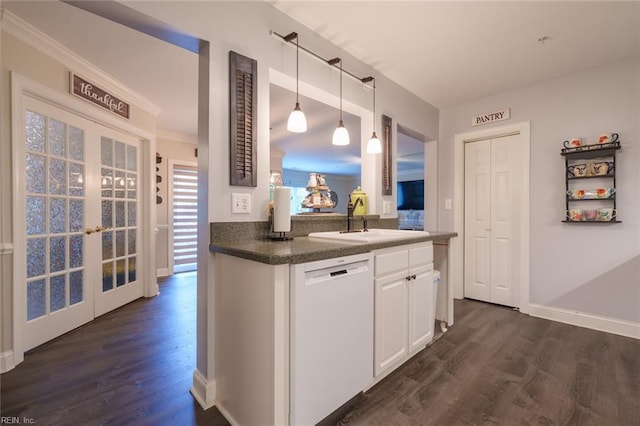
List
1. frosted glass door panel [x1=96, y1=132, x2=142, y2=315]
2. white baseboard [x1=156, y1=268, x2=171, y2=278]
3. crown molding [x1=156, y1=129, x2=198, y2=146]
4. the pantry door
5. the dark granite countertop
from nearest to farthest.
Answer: the dark granite countertop → frosted glass door panel [x1=96, y1=132, x2=142, y2=315] → the pantry door → crown molding [x1=156, y1=129, x2=198, y2=146] → white baseboard [x1=156, y1=268, x2=171, y2=278]

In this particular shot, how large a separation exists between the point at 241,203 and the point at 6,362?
196cm

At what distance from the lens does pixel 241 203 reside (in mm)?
1684

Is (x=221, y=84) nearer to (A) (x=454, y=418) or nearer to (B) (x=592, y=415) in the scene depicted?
(A) (x=454, y=418)

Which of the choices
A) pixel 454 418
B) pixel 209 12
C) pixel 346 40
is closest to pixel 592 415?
pixel 454 418

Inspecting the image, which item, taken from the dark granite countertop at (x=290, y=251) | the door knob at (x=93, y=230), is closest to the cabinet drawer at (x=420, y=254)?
the dark granite countertop at (x=290, y=251)

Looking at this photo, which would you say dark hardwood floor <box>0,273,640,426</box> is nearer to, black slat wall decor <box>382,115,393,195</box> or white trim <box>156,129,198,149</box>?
black slat wall decor <box>382,115,393,195</box>

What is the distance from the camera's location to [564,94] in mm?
2844

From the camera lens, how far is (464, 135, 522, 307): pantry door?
10.4 ft

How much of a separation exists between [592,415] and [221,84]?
269 cm

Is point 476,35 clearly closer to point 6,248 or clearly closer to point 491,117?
point 491,117

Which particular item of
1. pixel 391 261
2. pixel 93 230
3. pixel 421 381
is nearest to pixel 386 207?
pixel 391 261

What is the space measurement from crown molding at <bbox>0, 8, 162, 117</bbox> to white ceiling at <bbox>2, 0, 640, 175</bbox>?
0.18ft

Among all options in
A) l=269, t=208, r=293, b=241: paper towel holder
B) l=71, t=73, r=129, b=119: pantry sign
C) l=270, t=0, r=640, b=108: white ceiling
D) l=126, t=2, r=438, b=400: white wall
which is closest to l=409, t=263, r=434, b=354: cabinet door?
l=269, t=208, r=293, b=241: paper towel holder

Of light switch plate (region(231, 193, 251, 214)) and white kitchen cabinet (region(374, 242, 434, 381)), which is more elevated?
light switch plate (region(231, 193, 251, 214))
